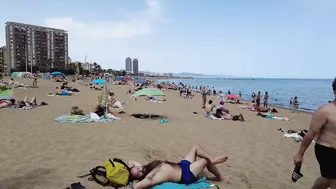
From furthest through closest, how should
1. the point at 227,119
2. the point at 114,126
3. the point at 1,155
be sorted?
1. the point at 227,119
2. the point at 114,126
3. the point at 1,155

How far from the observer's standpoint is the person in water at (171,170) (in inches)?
139

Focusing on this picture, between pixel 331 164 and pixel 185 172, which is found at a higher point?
pixel 331 164

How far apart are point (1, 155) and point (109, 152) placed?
6.85 feet

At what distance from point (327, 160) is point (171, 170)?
6.53 ft

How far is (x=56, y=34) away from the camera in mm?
104625

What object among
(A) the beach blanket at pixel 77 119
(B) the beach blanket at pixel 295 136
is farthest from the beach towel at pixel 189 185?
(A) the beach blanket at pixel 77 119

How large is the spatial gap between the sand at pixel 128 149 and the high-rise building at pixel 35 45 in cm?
8779

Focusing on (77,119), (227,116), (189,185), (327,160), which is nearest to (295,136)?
(227,116)

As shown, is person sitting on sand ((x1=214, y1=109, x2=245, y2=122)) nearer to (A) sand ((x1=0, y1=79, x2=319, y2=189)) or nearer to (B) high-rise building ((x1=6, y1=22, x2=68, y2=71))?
(A) sand ((x1=0, y1=79, x2=319, y2=189))

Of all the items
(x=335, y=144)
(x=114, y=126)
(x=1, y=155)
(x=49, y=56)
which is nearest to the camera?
(x=335, y=144)

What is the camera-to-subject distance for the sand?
13.6 feet

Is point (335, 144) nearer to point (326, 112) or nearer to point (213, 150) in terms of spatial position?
point (326, 112)

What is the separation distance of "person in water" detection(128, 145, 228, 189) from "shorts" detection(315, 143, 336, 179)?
4.92ft

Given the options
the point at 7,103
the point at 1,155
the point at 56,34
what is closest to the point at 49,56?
the point at 56,34
